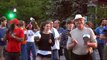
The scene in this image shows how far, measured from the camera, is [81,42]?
32.7ft

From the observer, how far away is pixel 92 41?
32.9ft

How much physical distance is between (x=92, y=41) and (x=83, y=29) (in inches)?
13.3

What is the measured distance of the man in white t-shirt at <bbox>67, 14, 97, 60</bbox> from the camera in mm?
9938

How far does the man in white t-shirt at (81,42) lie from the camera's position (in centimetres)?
994

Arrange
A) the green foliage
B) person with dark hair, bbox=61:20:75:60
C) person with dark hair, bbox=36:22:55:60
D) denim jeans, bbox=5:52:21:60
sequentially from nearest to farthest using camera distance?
person with dark hair, bbox=36:22:55:60 → denim jeans, bbox=5:52:21:60 → person with dark hair, bbox=61:20:75:60 → the green foliage

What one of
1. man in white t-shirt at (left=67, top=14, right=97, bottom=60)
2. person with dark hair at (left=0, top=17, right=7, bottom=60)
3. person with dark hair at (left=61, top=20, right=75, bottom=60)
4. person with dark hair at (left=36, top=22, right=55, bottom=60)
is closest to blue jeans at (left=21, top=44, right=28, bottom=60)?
person with dark hair at (left=0, top=17, right=7, bottom=60)

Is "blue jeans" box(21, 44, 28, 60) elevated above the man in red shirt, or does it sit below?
below

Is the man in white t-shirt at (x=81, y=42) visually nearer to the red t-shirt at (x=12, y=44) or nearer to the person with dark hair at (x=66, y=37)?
the red t-shirt at (x=12, y=44)

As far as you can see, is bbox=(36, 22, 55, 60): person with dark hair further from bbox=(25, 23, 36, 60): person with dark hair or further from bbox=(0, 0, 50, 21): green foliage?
bbox=(0, 0, 50, 21): green foliage

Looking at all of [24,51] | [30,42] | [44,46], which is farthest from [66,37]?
[44,46]

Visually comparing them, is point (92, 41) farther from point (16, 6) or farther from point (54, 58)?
point (16, 6)

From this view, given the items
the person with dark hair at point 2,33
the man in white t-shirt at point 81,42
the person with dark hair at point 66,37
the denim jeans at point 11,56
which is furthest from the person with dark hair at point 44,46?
the person with dark hair at point 2,33

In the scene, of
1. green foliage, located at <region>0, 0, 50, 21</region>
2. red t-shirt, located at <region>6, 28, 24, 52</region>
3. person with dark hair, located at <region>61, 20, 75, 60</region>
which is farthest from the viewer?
green foliage, located at <region>0, 0, 50, 21</region>

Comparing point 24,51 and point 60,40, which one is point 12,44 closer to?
point 60,40
